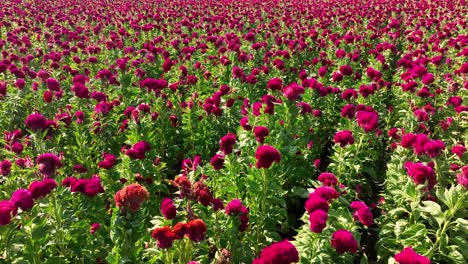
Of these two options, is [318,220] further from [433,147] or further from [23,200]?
[23,200]

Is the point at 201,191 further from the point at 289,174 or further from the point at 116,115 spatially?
the point at 116,115

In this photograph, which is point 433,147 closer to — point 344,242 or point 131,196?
point 344,242

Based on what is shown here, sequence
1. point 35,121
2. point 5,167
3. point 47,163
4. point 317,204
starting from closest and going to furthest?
point 317,204 < point 47,163 < point 5,167 < point 35,121

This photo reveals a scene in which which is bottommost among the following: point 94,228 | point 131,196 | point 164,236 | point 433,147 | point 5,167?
point 94,228

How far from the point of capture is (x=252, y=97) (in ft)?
28.1

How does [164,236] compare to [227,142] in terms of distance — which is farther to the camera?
[227,142]

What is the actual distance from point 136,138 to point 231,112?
2.11 meters

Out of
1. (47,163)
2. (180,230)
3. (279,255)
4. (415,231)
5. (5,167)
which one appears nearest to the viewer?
(279,255)

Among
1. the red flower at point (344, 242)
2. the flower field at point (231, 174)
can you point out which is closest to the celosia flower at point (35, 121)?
the flower field at point (231, 174)

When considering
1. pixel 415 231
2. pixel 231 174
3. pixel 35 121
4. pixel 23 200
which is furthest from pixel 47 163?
pixel 415 231

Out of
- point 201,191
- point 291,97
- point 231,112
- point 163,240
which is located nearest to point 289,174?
point 291,97

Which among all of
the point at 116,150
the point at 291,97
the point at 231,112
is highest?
the point at 291,97

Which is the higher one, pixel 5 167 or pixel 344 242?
pixel 344 242

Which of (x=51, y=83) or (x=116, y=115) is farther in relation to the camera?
(x=116, y=115)
